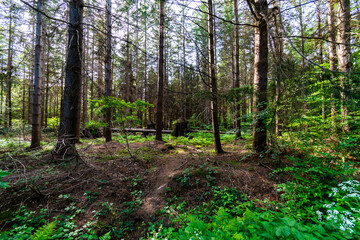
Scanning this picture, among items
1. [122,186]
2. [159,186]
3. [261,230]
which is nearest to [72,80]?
[122,186]

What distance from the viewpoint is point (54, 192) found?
10.0 ft

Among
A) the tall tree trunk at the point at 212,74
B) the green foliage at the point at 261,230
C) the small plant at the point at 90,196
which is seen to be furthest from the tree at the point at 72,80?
the tall tree trunk at the point at 212,74

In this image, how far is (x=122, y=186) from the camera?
3.64 m

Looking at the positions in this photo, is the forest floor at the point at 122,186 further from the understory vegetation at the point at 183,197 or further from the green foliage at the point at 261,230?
the green foliage at the point at 261,230

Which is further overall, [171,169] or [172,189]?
[171,169]

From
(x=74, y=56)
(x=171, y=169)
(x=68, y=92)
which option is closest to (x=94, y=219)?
(x=171, y=169)

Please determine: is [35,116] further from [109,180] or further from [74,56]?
[109,180]

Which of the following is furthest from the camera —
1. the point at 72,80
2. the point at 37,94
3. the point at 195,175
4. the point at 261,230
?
the point at 37,94

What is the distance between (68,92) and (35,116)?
14.3 feet

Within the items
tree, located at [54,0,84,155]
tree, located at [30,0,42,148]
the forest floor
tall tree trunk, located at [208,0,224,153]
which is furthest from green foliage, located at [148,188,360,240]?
tree, located at [30,0,42,148]

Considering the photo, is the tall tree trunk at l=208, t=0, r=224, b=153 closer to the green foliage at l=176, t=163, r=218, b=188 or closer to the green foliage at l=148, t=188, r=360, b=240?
the green foliage at l=176, t=163, r=218, b=188

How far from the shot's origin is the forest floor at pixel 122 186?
8.59 ft

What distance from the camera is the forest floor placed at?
8.59ft

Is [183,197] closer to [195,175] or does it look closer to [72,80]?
[195,175]
